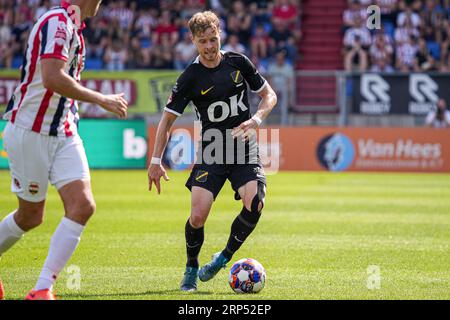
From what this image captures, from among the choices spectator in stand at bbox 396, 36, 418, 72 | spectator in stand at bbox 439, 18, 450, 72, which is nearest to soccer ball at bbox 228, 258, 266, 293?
spectator in stand at bbox 439, 18, 450, 72

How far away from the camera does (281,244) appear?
11.4m

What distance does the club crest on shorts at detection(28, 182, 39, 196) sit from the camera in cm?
673

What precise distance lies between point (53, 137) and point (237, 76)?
7.56ft

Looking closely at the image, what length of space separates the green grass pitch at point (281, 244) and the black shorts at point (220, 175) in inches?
37.5

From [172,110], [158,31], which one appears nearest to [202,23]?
[172,110]

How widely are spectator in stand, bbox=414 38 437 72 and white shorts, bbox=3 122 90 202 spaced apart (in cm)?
2107

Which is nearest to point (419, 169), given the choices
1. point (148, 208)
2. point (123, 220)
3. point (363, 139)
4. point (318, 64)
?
point (363, 139)

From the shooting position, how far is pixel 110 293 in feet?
25.3

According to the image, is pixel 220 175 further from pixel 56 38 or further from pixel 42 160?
pixel 56 38

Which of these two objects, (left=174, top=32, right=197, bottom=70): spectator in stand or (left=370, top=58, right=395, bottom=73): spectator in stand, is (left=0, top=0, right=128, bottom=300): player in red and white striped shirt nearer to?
(left=174, top=32, right=197, bottom=70): spectator in stand

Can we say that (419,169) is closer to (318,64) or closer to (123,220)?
(318,64)

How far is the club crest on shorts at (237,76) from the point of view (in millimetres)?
8398

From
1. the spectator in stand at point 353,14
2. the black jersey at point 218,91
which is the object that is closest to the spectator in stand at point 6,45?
the spectator in stand at point 353,14

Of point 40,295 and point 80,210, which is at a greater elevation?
point 80,210
